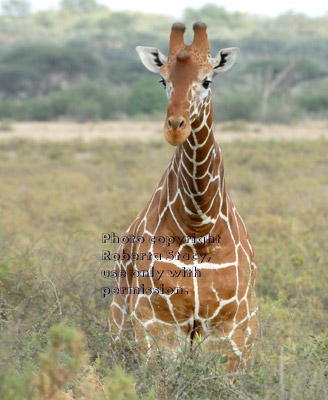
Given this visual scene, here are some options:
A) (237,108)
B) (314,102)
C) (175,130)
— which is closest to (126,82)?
(314,102)

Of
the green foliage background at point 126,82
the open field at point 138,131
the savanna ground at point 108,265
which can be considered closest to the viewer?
the savanna ground at point 108,265

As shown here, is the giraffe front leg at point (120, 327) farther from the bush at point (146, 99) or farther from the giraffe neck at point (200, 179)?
the bush at point (146, 99)

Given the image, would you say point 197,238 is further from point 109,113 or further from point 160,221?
point 109,113

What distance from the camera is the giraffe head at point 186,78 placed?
3.27 meters

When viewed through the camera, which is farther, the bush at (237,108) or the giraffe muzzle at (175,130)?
the bush at (237,108)

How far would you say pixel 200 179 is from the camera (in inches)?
145

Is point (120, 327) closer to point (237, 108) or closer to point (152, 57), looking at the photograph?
point (152, 57)

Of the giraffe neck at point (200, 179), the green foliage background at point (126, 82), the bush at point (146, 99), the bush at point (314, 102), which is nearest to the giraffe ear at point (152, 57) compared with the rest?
the giraffe neck at point (200, 179)

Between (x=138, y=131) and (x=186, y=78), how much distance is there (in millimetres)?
20380

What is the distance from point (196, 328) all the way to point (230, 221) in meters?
0.56

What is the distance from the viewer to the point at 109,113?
1189 inches

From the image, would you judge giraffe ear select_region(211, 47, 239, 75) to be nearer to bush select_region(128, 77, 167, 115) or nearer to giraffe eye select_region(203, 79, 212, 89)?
giraffe eye select_region(203, 79, 212, 89)

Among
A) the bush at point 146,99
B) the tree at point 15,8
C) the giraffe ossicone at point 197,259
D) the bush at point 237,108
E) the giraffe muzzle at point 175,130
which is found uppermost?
the tree at point 15,8

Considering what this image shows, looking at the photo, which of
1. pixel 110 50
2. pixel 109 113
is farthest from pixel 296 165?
pixel 110 50
